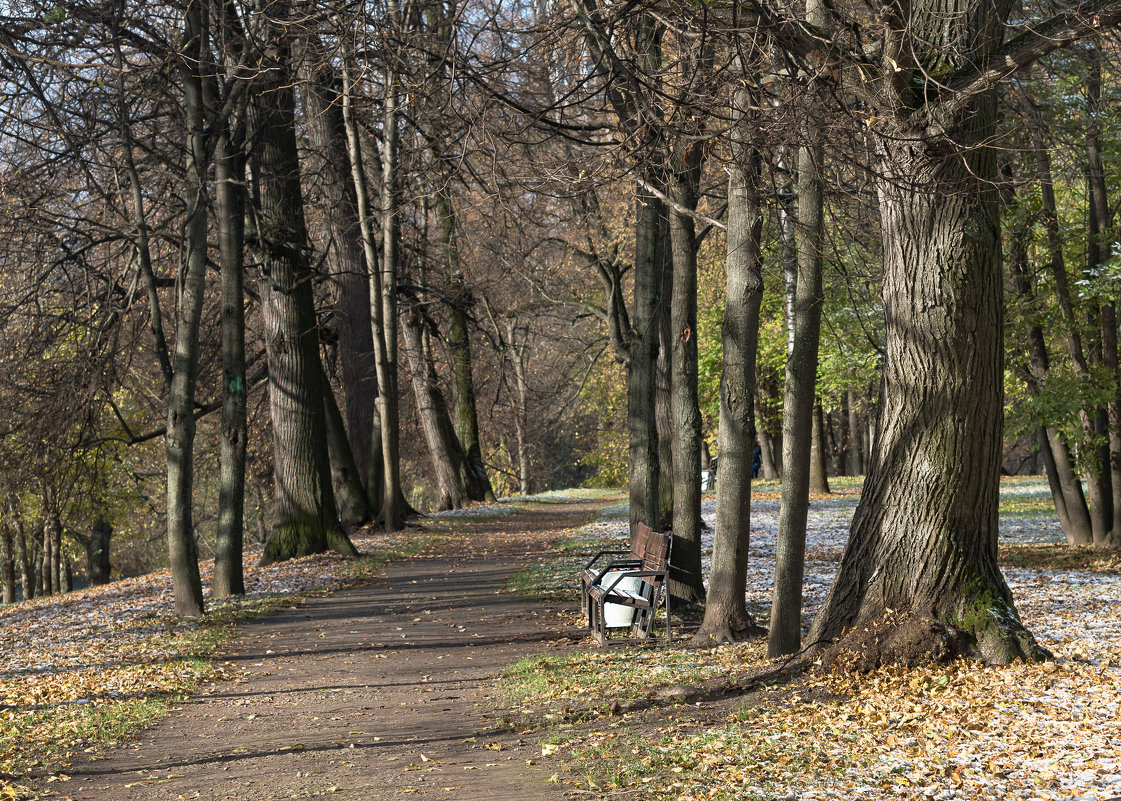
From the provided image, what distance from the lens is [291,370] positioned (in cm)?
1577

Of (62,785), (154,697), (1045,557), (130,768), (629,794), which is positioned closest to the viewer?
(629,794)

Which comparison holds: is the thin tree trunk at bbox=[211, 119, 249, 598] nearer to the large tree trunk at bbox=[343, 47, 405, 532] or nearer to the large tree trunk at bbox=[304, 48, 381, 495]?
the large tree trunk at bbox=[343, 47, 405, 532]

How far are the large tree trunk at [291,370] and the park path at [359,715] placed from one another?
11.0 ft

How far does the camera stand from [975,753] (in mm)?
4887

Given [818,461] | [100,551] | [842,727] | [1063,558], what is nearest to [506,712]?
[842,727]

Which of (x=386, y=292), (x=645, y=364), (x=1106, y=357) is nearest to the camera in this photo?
(x=645, y=364)

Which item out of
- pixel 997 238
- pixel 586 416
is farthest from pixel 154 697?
pixel 586 416

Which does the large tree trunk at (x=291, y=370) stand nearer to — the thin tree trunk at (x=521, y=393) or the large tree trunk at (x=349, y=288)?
the large tree trunk at (x=349, y=288)

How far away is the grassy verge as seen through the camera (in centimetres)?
580

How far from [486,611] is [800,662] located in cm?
513

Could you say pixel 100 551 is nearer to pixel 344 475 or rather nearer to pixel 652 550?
pixel 344 475

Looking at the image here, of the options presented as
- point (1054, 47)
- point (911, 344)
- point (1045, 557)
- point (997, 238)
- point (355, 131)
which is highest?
point (355, 131)

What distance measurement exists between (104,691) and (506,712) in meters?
3.34

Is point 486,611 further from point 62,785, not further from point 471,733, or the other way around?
point 62,785
